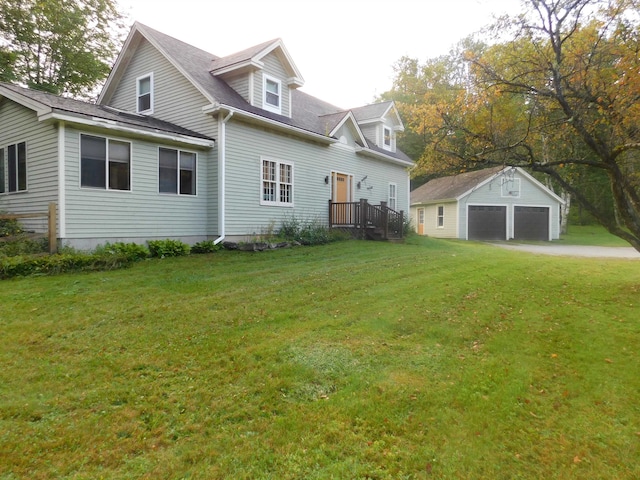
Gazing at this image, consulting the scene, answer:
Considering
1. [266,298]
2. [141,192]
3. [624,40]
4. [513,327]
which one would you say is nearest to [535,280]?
[513,327]

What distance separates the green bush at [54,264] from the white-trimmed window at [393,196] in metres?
14.1

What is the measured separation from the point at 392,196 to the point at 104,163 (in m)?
13.9

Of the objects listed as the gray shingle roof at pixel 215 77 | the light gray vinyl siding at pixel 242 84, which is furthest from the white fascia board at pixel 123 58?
the light gray vinyl siding at pixel 242 84

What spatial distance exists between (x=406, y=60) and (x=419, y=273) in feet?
106

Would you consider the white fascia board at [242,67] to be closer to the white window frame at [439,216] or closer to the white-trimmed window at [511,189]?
the white window frame at [439,216]

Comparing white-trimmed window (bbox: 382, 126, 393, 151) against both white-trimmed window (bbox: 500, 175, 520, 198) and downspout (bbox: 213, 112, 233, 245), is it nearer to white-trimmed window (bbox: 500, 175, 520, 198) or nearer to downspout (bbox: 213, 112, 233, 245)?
white-trimmed window (bbox: 500, 175, 520, 198)

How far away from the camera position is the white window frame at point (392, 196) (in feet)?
65.3

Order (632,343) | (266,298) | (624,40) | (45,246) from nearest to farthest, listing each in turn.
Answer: (632,343) < (266,298) < (624,40) < (45,246)

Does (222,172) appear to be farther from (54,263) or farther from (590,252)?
(590,252)

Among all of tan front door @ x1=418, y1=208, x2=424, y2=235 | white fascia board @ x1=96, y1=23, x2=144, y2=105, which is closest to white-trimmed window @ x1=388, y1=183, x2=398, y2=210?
tan front door @ x1=418, y1=208, x2=424, y2=235

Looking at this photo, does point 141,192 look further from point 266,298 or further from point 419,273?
point 419,273

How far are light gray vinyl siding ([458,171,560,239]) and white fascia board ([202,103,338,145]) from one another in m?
12.9

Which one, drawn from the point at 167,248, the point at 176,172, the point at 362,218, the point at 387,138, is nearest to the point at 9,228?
the point at 167,248

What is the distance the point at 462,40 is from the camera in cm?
3484
